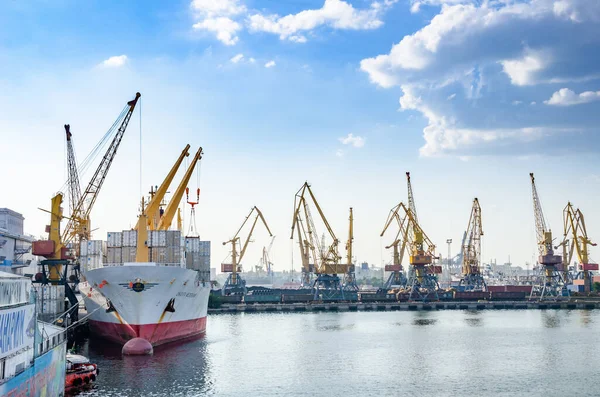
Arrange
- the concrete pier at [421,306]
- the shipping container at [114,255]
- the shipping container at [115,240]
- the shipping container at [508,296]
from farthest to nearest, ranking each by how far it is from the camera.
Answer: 1. the shipping container at [508,296]
2. the concrete pier at [421,306]
3. the shipping container at [115,240]
4. the shipping container at [114,255]

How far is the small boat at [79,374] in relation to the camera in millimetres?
50966

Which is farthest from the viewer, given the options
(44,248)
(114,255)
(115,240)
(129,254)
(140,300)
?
(44,248)

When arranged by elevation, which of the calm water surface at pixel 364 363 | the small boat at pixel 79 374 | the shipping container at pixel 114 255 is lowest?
the calm water surface at pixel 364 363

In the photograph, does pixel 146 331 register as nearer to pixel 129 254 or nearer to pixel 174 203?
pixel 129 254

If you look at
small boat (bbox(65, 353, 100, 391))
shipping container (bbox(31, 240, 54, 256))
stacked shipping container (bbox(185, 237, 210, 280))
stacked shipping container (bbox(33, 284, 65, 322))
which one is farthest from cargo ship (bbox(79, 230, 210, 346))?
small boat (bbox(65, 353, 100, 391))

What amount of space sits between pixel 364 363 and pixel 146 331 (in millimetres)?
25271

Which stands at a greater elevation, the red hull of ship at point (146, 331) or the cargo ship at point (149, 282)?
the cargo ship at point (149, 282)

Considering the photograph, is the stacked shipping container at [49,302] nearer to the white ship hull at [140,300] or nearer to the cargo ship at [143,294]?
the cargo ship at [143,294]

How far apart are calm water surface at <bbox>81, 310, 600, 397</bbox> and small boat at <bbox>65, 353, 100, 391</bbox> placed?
1.16 m

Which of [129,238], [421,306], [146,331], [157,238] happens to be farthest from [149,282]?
[421,306]

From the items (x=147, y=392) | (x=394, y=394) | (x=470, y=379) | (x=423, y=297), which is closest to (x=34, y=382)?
(x=147, y=392)

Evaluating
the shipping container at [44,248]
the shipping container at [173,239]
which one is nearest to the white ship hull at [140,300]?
the shipping container at [173,239]

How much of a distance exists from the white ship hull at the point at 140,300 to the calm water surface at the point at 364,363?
247cm

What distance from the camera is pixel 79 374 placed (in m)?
52.0
